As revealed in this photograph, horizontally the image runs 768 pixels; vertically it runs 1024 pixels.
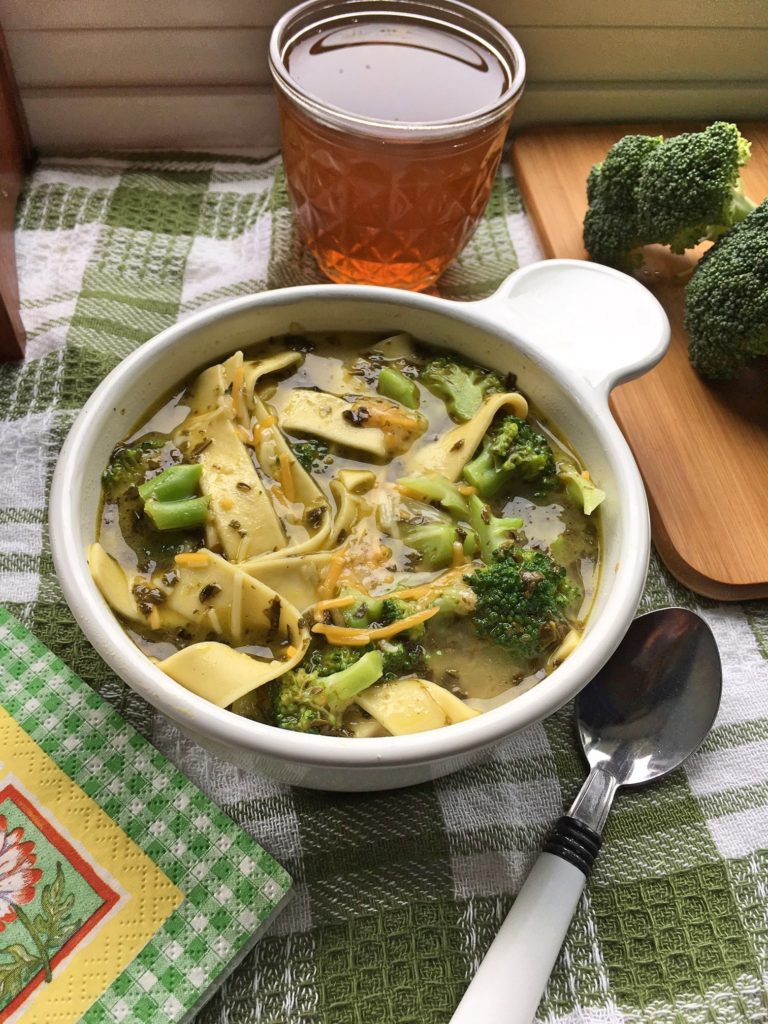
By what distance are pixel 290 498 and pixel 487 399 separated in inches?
18.1

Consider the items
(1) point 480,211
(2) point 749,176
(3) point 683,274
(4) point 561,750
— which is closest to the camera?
(4) point 561,750

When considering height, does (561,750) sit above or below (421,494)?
below

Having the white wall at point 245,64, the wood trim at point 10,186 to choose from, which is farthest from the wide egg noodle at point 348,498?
the white wall at point 245,64

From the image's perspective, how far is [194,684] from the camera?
54.3 inches

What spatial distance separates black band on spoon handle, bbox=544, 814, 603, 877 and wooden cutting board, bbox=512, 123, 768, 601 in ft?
2.11

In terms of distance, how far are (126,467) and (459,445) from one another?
0.64 metres

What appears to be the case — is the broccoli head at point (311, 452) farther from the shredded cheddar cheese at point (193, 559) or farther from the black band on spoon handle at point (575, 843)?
the black band on spoon handle at point (575, 843)

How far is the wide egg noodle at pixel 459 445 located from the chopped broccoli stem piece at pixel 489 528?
0.28 feet

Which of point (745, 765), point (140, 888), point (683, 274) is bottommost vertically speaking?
point (745, 765)

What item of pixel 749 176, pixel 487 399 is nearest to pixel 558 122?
pixel 749 176

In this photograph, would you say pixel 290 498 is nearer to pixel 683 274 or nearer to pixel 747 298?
pixel 747 298

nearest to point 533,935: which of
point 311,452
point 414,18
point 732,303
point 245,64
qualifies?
point 311,452

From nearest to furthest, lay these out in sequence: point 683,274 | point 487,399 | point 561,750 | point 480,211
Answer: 1. point 561,750
2. point 487,399
3. point 480,211
4. point 683,274

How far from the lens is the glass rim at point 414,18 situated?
1943mm
